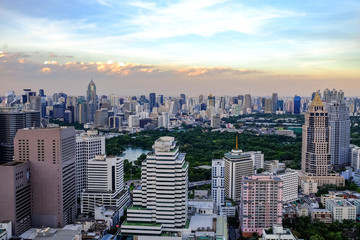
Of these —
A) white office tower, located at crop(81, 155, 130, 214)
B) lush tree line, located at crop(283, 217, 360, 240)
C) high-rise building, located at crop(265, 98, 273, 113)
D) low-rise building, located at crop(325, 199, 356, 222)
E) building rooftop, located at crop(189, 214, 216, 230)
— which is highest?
high-rise building, located at crop(265, 98, 273, 113)

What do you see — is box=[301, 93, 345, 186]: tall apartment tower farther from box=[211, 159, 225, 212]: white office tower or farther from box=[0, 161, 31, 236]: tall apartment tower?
box=[0, 161, 31, 236]: tall apartment tower

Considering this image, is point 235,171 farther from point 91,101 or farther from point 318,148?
point 91,101

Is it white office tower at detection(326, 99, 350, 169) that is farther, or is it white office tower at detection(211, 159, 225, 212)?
white office tower at detection(326, 99, 350, 169)

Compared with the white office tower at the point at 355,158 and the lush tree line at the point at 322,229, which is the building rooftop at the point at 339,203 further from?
the white office tower at the point at 355,158

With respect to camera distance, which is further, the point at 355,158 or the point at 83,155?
the point at 355,158

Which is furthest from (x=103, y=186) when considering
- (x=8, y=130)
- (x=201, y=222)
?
(x=8, y=130)

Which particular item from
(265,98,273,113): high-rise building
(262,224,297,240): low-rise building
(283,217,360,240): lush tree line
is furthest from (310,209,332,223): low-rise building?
(265,98,273,113): high-rise building
